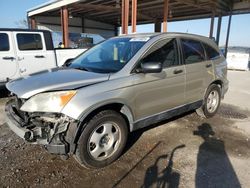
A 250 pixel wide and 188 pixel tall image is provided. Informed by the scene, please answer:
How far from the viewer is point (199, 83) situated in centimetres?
468

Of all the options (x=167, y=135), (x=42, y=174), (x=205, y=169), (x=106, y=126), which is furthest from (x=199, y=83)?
(x=42, y=174)

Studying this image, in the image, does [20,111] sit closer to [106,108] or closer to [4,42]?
[106,108]

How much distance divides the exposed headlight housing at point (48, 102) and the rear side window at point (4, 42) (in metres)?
4.81

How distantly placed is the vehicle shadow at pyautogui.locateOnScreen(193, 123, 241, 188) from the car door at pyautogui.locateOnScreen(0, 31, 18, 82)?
569 cm

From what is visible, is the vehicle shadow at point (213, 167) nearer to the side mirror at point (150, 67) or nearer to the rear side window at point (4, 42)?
the side mirror at point (150, 67)

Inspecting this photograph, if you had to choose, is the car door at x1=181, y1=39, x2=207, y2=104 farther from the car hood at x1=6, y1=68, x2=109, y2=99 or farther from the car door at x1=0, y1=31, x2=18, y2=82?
the car door at x1=0, y1=31, x2=18, y2=82

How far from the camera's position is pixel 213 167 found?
10.8 ft

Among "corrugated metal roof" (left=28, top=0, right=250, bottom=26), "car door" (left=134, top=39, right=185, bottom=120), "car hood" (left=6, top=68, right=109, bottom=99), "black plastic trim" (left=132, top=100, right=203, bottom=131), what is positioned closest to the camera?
"car hood" (left=6, top=68, right=109, bottom=99)

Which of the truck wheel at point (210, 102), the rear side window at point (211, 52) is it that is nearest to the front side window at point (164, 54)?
the rear side window at point (211, 52)

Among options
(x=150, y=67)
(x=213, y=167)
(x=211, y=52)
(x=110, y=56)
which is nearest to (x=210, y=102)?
(x=211, y=52)

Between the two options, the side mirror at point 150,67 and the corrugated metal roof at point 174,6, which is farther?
the corrugated metal roof at point 174,6

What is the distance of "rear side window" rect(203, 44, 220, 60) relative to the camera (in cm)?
500

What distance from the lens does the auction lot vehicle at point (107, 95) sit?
2855 mm

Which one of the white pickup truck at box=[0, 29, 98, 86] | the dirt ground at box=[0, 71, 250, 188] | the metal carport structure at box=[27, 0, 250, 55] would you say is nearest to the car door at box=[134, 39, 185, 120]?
the dirt ground at box=[0, 71, 250, 188]
